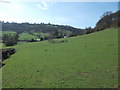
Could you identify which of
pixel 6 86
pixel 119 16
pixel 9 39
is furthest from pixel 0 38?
pixel 6 86

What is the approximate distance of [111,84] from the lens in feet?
32.3

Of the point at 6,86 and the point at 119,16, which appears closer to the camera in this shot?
the point at 6,86

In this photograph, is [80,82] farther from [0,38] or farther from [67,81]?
[0,38]

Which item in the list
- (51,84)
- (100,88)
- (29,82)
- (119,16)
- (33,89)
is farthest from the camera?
(119,16)

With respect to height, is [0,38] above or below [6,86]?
above

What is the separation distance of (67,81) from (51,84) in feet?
4.34

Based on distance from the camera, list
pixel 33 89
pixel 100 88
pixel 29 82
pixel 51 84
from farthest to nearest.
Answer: pixel 29 82 → pixel 51 84 → pixel 33 89 → pixel 100 88

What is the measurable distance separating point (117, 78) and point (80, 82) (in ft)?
9.39

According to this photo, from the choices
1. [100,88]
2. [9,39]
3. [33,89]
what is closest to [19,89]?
[33,89]

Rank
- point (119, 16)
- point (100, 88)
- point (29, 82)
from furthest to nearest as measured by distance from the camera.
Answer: point (119, 16) → point (29, 82) → point (100, 88)

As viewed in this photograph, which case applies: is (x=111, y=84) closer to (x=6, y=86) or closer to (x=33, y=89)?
(x=33, y=89)

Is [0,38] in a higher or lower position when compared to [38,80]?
higher

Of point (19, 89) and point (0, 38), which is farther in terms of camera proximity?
point (0, 38)

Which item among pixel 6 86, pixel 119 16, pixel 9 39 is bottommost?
pixel 6 86
